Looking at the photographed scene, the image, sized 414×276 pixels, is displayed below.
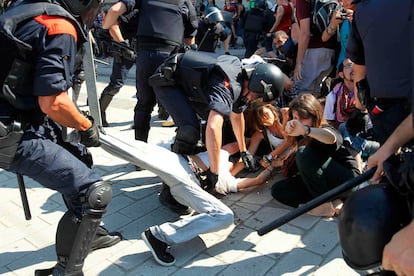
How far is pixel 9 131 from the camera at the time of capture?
1875 millimetres

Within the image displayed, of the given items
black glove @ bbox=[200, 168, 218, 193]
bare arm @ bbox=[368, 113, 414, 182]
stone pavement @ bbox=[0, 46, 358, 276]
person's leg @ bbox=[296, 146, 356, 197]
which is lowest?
stone pavement @ bbox=[0, 46, 358, 276]

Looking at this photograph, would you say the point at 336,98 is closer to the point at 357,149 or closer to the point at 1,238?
the point at 357,149

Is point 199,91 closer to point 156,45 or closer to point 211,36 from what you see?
point 156,45

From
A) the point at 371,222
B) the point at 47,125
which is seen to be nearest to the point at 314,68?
the point at 47,125

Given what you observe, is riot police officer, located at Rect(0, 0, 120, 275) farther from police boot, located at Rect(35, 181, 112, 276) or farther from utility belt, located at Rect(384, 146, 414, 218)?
utility belt, located at Rect(384, 146, 414, 218)

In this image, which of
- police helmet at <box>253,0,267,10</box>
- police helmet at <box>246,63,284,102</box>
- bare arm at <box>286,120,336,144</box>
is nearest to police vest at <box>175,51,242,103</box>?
police helmet at <box>246,63,284,102</box>

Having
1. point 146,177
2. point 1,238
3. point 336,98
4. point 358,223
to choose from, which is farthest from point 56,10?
point 336,98

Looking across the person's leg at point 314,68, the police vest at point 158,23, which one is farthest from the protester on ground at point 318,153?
the person's leg at point 314,68

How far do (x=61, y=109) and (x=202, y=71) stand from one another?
110 cm

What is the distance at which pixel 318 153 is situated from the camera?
282cm

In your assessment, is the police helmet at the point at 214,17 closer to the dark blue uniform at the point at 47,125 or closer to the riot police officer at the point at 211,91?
the riot police officer at the point at 211,91

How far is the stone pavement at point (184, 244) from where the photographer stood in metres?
2.34

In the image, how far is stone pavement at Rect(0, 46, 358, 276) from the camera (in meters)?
2.34

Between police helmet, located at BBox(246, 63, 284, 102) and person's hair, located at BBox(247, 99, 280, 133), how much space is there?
717 mm
